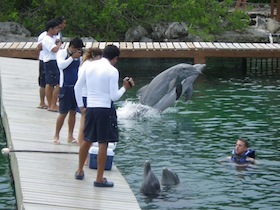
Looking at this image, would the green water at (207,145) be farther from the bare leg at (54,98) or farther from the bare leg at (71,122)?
the bare leg at (54,98)

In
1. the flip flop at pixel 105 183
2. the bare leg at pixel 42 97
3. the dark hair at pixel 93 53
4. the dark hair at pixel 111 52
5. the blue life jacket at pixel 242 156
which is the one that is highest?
the dark hair at pixel 111 52

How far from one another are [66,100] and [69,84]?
31 cm

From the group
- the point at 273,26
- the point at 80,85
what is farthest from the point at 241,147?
the point at 273,26

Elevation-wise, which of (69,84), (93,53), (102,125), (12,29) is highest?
(93,53)

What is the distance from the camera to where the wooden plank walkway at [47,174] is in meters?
9.42

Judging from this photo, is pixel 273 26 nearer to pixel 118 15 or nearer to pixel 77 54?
pixel 118 15

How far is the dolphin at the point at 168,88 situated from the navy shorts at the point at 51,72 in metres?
3.36

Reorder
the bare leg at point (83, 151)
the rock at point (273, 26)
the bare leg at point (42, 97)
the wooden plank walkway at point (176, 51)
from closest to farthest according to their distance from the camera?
the bare leg at point (83, 151), the bare leg at point (42, 97), the wooden plank walkway at point (176, 51), the rock at point (273, 26)

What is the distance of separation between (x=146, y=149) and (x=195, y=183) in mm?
2643

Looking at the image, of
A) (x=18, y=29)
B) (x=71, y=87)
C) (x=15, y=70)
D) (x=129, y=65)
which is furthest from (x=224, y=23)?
(x=71, y=87)

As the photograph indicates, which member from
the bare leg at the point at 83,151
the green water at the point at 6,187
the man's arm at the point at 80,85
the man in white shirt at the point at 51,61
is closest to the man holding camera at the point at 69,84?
the green water at the point at 6,187

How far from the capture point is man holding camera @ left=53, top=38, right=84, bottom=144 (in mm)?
12125

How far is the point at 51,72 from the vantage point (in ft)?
48.5

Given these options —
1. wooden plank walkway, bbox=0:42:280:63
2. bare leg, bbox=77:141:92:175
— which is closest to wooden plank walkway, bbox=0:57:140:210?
bare leg, bbox=77:141:92:175
